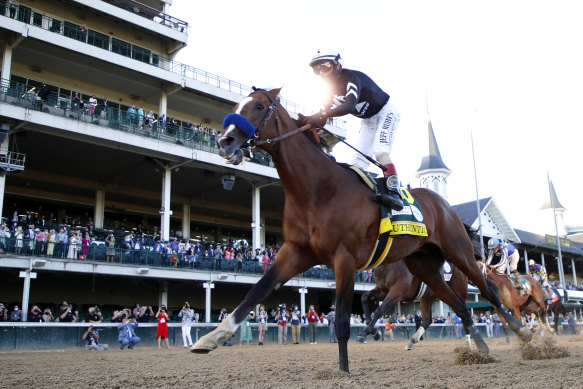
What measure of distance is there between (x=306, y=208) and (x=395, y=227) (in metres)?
1.41

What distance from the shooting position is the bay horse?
20.2 feet

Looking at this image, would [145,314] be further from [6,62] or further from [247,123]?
[247,123]

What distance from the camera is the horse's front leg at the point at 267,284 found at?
232 inches

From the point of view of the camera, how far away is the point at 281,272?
6438mm

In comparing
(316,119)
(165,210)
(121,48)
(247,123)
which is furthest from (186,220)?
(247,123)

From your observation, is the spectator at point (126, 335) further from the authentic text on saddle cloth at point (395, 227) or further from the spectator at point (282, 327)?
the authentic text on saddle cloth at point (395, 227)

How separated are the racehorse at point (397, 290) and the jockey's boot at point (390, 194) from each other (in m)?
6.87

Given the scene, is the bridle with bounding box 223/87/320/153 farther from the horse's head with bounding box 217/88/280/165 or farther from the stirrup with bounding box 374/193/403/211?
the stirrup with bounding box 374/193/403/211

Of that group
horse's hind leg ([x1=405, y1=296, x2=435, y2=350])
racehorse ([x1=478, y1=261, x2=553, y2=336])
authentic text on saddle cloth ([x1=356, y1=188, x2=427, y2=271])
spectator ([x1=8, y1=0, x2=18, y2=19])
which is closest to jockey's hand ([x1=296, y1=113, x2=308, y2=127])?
authentic text on saddle cloth ([x1=356, y1=188, x2=427, y2=271])

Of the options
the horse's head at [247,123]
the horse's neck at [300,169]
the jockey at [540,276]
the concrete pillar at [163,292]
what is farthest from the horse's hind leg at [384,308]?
the concrete pillar at [163,292]

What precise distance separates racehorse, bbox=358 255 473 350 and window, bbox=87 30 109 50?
22811mm

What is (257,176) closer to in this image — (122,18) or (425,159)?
(122,18)

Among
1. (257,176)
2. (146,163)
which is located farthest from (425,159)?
(146,163)

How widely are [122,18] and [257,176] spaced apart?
12.6 metres
